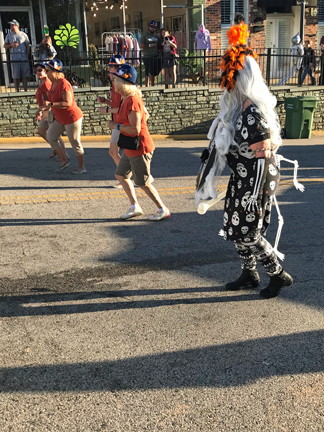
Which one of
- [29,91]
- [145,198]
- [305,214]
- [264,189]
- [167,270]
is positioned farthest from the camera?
[29,91]

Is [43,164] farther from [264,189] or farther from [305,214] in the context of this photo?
[264,189]

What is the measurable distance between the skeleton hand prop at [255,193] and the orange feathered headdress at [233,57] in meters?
0.65

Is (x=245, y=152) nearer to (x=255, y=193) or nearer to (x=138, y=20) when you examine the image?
(x=255, y=193)

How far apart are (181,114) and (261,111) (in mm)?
11792

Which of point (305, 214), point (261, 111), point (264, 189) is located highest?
point (261, 111)

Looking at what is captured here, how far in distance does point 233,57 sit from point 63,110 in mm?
5241

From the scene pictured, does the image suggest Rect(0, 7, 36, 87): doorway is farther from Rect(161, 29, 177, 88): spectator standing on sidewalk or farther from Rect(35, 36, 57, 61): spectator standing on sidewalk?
Rect(161, 29, 177, 88): spectator standing on sidewalk

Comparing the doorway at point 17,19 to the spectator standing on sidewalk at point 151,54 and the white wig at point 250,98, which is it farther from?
the white wig at point 250,98

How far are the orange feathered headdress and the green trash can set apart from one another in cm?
1155

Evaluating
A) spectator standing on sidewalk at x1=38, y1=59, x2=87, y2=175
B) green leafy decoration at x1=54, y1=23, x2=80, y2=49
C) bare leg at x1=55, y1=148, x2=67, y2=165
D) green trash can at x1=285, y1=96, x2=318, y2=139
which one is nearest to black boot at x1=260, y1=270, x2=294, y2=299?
spectator standing on sidewalk at x1=38, y1=59, x2=87, y2=175

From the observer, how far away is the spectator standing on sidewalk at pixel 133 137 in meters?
5.84

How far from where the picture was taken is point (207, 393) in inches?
122

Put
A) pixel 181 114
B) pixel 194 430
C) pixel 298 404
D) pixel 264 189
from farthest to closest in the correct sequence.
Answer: pixel 181 114
pixel 264 189
pixel 298 404
pixel 194 430

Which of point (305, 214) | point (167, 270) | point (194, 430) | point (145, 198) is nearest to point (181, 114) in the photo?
point (145, 198)
